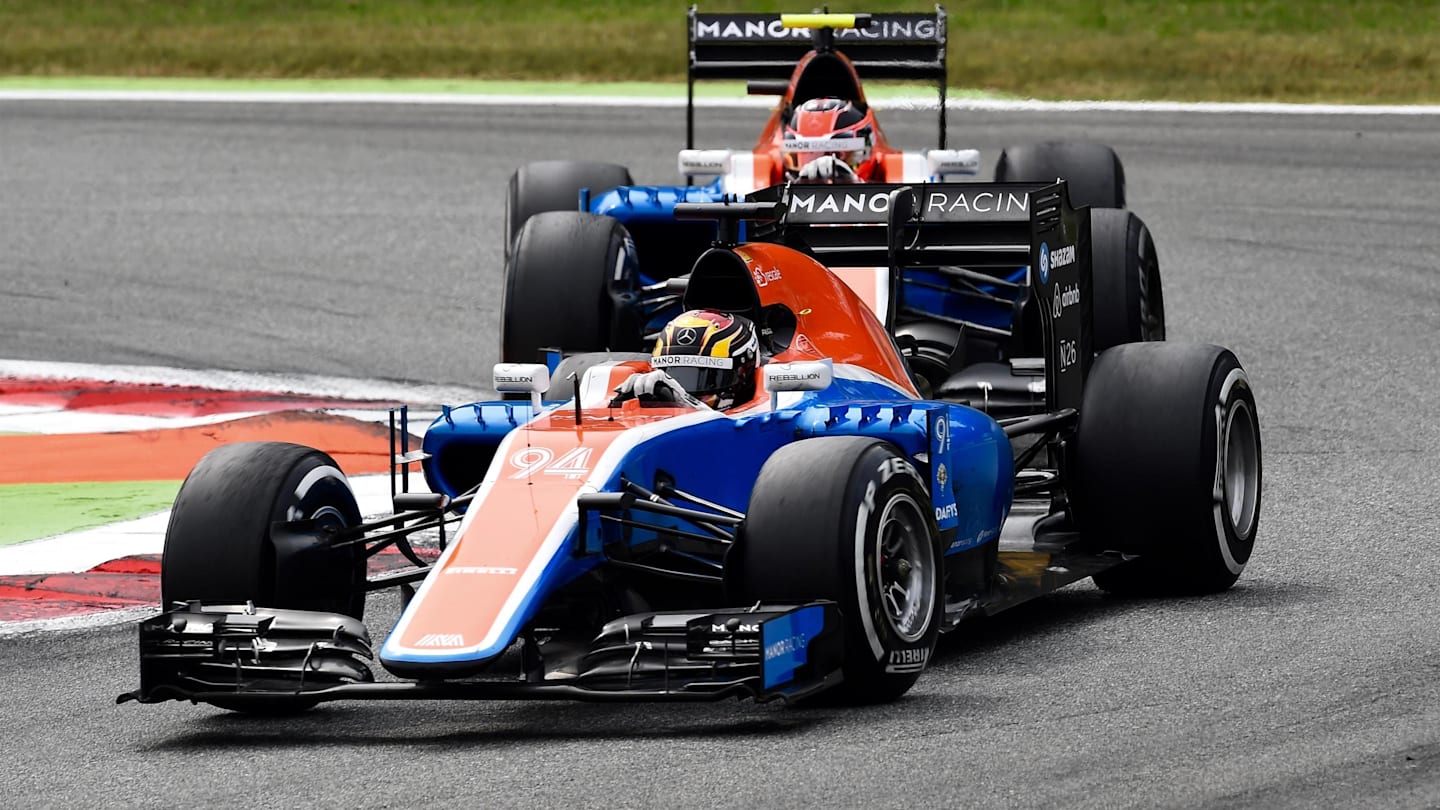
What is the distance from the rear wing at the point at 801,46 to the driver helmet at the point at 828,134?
4.17 feet

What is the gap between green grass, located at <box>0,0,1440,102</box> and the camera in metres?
27.5

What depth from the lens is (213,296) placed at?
18.9 m

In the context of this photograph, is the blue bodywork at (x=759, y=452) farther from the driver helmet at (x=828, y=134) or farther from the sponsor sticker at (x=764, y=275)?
the driver helmet at (x=828, y=134)

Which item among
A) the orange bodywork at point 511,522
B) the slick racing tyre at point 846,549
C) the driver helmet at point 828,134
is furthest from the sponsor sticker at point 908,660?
the driver helmet at point 828,134

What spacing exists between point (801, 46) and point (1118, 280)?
16.1 ft

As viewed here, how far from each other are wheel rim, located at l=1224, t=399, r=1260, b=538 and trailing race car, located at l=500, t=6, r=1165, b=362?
186 cm

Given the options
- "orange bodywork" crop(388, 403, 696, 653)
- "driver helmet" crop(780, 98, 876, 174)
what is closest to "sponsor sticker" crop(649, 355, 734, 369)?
"orange bodywork" crop(388, 403, 696, 653)

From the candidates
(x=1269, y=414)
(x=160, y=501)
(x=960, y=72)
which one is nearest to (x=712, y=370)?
(x=160, y=501)

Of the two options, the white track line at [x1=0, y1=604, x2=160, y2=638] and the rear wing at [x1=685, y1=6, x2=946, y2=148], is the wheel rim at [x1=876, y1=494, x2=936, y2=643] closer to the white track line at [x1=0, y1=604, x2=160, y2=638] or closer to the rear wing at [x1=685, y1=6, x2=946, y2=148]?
the white track line at [x1=0, y1=604, x2=160, y2=638]

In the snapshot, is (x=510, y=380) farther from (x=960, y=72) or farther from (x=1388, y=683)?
(x=960, y=72)

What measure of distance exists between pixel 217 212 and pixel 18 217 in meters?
1.69

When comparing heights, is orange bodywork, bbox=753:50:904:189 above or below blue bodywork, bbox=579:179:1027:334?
above

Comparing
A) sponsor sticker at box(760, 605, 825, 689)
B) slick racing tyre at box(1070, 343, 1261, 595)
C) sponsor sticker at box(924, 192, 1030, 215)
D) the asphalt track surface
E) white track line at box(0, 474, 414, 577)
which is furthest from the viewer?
sponsor sticker at box(924, 192, 1030, 215)

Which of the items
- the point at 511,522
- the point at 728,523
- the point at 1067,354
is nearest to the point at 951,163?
the point at 1067,354
